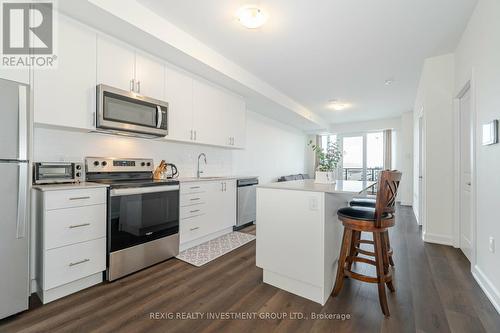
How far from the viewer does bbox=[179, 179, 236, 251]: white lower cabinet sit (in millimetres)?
3123

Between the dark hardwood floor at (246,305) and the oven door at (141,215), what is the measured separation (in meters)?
0.38

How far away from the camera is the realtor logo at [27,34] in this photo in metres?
1.85

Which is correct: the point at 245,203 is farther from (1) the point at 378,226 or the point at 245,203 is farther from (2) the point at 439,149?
(2) the point at 439,149

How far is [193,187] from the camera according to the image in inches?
127

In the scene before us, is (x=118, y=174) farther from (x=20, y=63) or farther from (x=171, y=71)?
(x=171, y=71)

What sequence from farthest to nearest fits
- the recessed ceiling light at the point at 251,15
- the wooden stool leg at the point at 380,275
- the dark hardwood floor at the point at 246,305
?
the recessed ceiling light at the point at 251,15 → the wooden stool leg at the point at 380,275 → the dark hardwood floor at the point at 246,305

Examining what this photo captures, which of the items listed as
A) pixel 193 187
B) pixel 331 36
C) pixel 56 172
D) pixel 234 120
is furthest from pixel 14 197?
pixel 331 36

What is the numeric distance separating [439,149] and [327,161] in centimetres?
212

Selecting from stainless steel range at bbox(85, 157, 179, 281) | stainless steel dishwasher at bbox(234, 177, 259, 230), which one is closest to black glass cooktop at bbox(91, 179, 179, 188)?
stainless steel range at bbox(85, 157, 179, 281)

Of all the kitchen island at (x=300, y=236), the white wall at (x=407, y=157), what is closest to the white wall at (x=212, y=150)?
the kitchen island at (x=300, y=236)

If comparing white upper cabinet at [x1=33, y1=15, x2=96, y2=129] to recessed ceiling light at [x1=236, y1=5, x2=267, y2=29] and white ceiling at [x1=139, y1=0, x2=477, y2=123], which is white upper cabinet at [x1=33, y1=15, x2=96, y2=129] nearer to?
white ceiling at [x1=139, y1=0, x2=477, y2=123]

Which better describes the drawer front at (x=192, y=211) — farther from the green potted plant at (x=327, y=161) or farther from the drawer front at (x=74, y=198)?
the green potted plant at (x=327, y=161)

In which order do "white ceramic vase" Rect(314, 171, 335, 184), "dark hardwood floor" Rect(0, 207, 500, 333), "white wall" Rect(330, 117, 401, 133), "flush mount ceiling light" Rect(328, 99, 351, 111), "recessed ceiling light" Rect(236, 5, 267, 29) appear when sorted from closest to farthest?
"dark hardwood floor" Rect(0, 207, 500, 333) → "recessed ceiling light" Rect(236, 5, 267, 29) → "white ceramic vase" Rect(314, 171, 335, 184) → "flush mount ceiling light" Rect(328, 99, 351, 111) → "white wall" Rect(330, 117, 401, 133)

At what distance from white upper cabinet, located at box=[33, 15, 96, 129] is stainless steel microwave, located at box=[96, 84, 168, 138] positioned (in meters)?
0.10
